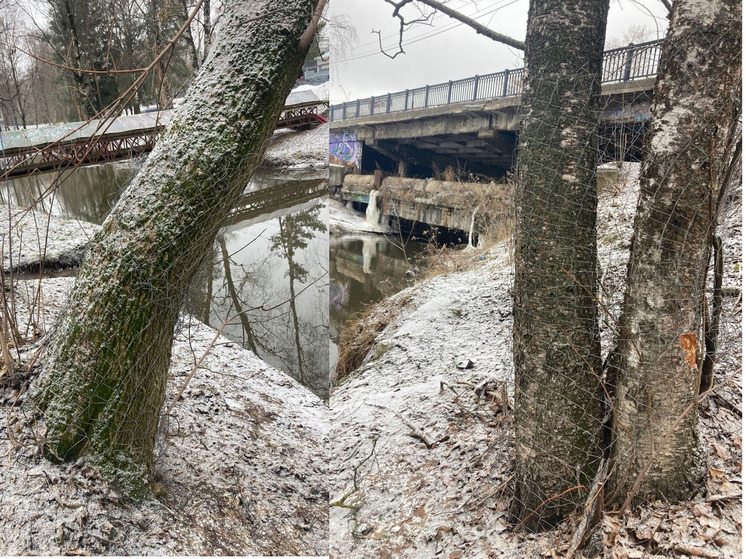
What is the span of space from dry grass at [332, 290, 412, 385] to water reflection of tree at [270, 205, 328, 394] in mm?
298

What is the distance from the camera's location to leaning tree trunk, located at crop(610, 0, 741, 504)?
5.46 feet

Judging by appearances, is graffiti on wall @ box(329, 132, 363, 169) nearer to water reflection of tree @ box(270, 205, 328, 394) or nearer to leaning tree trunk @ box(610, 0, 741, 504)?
water reflection of tree @ box(270, 205, 328, 394)

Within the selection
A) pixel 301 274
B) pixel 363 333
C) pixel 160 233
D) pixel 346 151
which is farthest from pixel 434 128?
pixel 160 233

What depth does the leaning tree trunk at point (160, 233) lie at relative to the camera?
7.11ft

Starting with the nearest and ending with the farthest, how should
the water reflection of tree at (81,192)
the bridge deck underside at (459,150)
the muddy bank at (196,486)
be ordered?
the muddy bank at (196,486) < the bridge deck underside at (459,150) < the water reflection of tree at (81,192)

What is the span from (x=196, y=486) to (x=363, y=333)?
3.13 metres

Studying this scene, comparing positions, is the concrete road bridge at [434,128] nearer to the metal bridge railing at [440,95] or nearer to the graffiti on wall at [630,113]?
the metal bridge railing at [440,95]

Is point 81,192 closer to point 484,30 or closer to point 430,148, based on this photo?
point 430,148

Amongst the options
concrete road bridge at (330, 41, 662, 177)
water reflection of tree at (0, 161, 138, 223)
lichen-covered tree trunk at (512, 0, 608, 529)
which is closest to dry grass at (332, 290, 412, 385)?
lichen-covered tree trunk at (512, 0, 608, 529)

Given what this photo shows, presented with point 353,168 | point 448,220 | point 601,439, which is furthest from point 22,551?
point 353,168

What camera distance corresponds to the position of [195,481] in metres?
2.74

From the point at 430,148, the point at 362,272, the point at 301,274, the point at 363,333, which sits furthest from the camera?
the point at 430,148

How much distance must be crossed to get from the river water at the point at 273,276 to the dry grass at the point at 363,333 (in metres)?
0.24

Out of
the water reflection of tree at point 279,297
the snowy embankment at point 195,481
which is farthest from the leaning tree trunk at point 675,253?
the water reflection of tree at point 279,297
